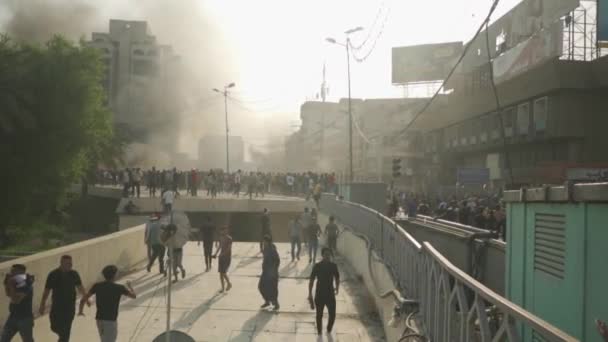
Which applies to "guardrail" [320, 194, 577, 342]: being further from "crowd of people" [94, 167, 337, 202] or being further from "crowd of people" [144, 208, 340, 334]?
"crowd of people" [94, 167, 337, 202]

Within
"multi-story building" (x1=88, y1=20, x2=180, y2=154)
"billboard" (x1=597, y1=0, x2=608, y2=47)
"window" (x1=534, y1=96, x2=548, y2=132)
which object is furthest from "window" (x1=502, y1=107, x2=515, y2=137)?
"multi-story building" (x1=88, y1=20, x2=180, y2=154)

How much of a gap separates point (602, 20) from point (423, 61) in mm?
45277

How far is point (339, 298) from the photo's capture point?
1243cm

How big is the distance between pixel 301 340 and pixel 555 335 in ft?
23.4

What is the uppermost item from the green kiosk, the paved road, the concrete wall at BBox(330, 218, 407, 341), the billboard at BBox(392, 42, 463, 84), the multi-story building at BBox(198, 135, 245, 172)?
the billboard at BBox(392, 42, 463, 84)

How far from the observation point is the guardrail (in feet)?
9.50

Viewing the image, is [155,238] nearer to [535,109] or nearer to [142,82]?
[535,109]

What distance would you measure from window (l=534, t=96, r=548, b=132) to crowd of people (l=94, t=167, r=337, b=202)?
12.1 metres

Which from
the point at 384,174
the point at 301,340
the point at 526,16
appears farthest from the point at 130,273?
the point at 384,174

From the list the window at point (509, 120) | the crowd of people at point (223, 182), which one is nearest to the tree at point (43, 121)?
the crowd of people at point (223, 182)

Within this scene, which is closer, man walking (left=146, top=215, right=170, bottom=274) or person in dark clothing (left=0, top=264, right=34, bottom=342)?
person in dark clothing (left=0, top=264, right=34, bottom=342)

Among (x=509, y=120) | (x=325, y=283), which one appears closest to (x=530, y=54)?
(x=509, y=120)

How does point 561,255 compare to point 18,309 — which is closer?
point 561,255

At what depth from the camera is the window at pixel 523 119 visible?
38.2m
